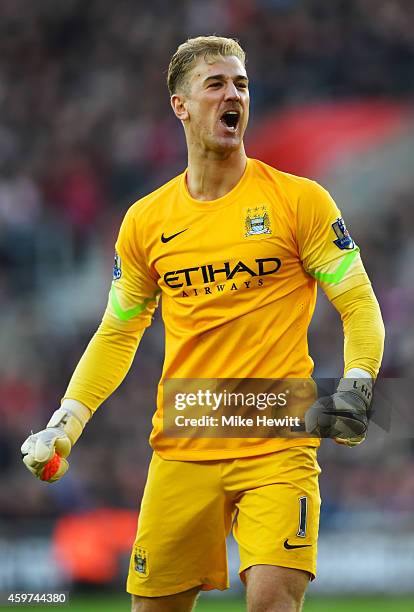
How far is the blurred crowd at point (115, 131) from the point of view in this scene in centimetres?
1312

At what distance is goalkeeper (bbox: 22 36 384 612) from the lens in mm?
4797

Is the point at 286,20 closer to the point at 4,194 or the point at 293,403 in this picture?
the point at 4,194

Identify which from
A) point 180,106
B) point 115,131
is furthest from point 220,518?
point 115,131

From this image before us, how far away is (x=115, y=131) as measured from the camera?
15.2m

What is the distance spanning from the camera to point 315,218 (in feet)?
16.4

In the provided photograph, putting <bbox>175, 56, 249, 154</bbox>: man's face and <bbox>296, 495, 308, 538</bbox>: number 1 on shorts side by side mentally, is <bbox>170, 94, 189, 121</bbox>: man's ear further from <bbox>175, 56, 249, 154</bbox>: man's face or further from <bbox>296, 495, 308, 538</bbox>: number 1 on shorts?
<bbox>296, 495, 308, 538</bbox>: number 1 on shorts

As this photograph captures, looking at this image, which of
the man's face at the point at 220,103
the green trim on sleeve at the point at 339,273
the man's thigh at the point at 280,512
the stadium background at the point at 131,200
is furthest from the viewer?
the stadium background at the point at 131,200

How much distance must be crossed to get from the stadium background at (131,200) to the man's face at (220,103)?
6.16 m

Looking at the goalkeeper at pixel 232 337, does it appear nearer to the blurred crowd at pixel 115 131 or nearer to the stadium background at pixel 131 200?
the stadium background at pixel 131 200

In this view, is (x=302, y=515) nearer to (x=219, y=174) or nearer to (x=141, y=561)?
(x=141, y=561)

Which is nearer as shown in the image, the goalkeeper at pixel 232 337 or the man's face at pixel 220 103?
the goalkeeper at pixel 232 337

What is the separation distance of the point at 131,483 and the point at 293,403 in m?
7.44

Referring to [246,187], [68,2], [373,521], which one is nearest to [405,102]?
[68,2]

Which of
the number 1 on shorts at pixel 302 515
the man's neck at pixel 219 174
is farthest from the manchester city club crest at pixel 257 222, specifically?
the number 1 on shorts at pixel 302 515
